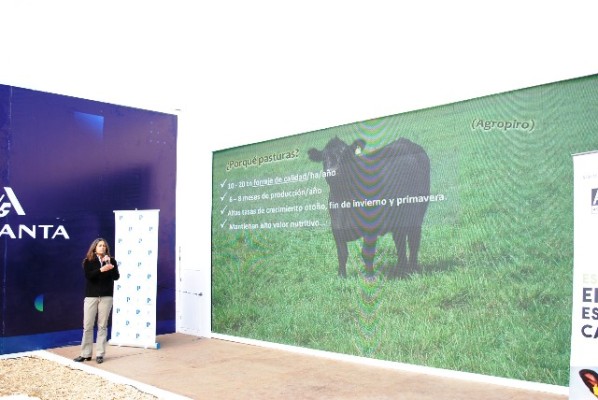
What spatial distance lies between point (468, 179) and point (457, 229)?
0.56 meters

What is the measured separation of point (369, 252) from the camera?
699cm

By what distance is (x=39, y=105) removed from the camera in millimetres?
7891

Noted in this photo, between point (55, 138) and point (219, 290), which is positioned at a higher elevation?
point (55, 138)

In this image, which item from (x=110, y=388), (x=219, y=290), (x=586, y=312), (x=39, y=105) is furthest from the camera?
(x=219, y=290)

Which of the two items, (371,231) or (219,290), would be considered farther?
(219,290)

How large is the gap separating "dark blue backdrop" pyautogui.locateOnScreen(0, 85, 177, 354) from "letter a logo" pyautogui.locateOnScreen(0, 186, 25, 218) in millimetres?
12

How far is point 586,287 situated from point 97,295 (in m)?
5.58

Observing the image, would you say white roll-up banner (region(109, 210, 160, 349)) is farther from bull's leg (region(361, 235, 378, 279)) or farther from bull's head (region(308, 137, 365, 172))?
bull's leg (region(361, 235, 378, 279))

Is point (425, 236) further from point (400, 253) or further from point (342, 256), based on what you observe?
point (342, 256)

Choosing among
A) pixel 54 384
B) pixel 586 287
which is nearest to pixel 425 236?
pixel 586 287

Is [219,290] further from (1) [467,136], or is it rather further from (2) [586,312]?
(2) [586,312]

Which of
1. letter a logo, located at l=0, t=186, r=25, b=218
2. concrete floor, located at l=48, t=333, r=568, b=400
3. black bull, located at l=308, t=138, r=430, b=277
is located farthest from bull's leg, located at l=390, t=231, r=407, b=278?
letter a logo, located at l=0, t=186, r=25, b=218

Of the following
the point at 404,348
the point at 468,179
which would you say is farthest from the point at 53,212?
the point at 468,179

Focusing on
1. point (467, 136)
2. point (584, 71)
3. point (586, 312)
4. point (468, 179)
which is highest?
point (584, 71)
